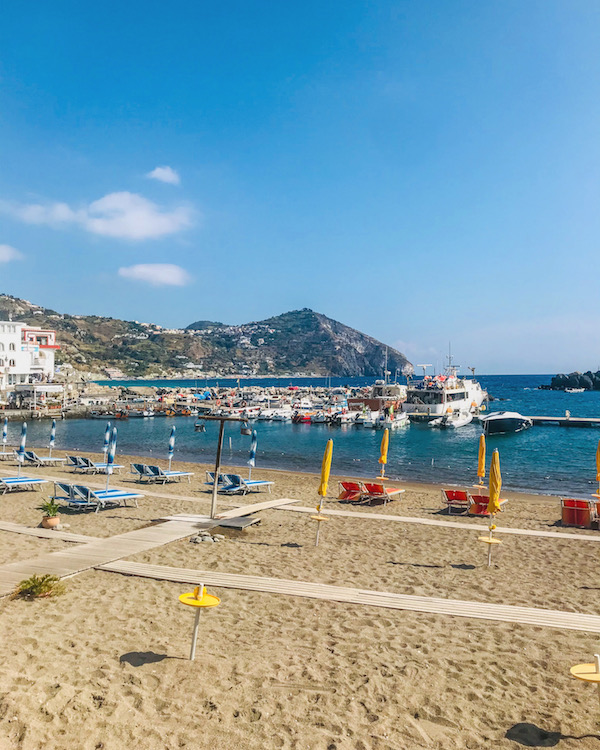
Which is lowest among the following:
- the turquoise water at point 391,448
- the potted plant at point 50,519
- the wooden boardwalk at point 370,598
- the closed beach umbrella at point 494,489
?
the turquoise water at point 391,448

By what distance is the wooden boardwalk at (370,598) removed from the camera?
8234 mm

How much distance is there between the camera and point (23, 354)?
80062 millimetres

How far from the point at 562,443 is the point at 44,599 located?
48261mm

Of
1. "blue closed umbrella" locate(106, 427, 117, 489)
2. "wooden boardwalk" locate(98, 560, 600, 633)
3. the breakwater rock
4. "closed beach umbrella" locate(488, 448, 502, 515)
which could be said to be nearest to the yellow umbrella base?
"wooden boardwalk" locate(98, 560, 600, 633)

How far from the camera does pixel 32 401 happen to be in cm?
7319

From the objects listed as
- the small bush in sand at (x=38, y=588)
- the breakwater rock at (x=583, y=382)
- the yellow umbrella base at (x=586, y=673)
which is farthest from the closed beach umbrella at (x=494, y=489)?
the breakwater rock at (x=583, y=382)

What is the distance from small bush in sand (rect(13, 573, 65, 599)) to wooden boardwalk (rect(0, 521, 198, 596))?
0.22 meters

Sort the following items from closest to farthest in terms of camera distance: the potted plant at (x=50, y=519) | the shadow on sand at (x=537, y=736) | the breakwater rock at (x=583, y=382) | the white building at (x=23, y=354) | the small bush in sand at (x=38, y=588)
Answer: the shadow on sand at (x=537, y=736)
the small bush in sand at (x=38, y=588)
the potted plant at (x=50, y=519)
the white building at (x=23, y=354)
the breakwater rock at (x=583, y=382)

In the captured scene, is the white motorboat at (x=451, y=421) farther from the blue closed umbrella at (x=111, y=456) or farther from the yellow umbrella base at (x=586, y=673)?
the yellow umbrella base at (x=586, y=673)

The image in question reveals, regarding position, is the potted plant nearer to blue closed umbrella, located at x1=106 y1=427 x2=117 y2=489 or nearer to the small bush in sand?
blue closed umbrella, located at x1=106 y1=427 x2=117 y2=489

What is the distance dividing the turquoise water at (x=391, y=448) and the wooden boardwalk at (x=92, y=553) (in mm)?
19696

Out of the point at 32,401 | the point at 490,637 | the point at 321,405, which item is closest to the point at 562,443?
the point at 321,405

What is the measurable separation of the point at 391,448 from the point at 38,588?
1556 inches

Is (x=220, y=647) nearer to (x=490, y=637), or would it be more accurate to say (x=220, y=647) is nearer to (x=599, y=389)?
(x=490, y=637)
